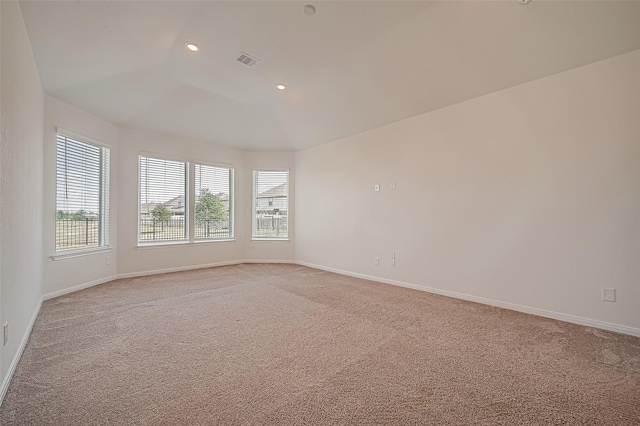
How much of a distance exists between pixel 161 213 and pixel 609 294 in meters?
6.47

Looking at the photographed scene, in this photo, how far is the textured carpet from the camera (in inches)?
62.9

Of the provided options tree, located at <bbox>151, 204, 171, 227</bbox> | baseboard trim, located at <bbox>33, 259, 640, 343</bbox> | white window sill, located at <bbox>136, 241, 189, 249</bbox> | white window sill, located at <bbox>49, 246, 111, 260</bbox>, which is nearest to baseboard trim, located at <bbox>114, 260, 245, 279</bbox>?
baseboard trim, located at <bbox>33, 259, 640, 343</bbox>

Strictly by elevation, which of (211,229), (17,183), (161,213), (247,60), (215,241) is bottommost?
(215,241)

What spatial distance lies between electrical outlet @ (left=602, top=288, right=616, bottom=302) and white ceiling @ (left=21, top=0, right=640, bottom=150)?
2287mm

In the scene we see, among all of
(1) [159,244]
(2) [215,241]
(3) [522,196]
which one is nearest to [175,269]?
(1) [159,244]

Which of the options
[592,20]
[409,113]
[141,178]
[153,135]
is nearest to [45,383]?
[141,178]

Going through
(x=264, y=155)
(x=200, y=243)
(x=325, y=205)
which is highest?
(x=264, y=155)

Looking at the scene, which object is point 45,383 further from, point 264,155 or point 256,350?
Result: point 264,155

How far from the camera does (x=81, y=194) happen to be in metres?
4.24

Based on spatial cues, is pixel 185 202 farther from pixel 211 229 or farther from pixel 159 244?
pixel 159 244

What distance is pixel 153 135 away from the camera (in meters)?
5.18

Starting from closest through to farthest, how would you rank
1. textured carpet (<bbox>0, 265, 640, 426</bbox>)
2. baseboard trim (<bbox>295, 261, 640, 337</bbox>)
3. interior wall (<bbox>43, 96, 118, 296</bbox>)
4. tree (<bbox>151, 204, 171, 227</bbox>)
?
textured carpet (<bbox>0, 265, 640, 426</bbox>) → baseboard trim (<bbox>295, 261, 640, 337</bbox>) → interior wall (<bbox>43, 96, 118, 296</bbox>) → tree (<bbox>151, 204, 171, 227</bbox>)

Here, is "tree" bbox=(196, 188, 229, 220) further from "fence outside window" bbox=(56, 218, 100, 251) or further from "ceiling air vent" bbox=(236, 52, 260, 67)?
"ceiling air vent" bbox=(236, 52, 260, 67)

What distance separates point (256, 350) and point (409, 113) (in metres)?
3.78
